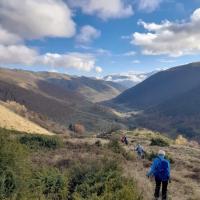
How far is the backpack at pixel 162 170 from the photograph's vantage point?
1426cm

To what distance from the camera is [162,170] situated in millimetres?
14297

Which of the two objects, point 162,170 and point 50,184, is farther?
point 50,184

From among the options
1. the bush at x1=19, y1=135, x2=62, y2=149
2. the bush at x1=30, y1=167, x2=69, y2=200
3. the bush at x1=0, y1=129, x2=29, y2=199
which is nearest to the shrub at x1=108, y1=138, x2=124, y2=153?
the bush at x1=19, y1=135, x2=62, y2=149

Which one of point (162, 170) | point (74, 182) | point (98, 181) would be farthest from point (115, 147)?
point (162, 170)

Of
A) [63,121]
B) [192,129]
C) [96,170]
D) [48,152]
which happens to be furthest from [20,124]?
[192,129]

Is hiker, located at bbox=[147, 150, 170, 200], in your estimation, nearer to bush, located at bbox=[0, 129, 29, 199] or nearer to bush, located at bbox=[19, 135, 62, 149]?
bush, located at bbox=[0, 129, 29, 199]

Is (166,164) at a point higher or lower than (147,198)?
higher

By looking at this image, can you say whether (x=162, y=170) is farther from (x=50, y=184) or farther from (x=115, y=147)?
(x=115, y=147)

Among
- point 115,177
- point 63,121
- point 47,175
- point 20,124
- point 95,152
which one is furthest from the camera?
point 63,121

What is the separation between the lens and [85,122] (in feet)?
640

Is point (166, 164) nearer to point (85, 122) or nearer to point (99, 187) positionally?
point (99, 187)

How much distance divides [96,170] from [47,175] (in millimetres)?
2168

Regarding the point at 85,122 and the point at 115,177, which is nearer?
the point at 115,177

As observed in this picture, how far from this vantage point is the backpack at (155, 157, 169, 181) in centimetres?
1426
